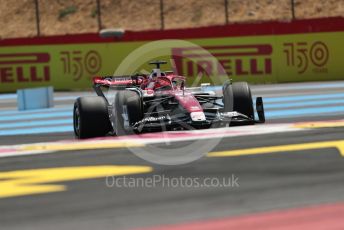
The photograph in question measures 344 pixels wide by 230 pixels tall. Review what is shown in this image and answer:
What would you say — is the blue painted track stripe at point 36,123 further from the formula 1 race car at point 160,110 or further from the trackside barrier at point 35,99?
the formula 1 race car at point 160,110

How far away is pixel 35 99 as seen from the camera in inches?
703

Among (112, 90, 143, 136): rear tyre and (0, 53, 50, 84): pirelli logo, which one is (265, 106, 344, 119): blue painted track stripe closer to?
(112, 90, 143, 136): rear tyre

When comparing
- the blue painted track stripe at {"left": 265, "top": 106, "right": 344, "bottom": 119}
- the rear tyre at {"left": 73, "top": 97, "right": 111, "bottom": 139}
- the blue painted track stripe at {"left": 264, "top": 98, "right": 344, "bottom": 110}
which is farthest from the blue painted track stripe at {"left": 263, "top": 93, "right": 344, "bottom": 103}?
the rear tyre at {"left": 73, "top": 97, "right": 111, "bottom": 139}

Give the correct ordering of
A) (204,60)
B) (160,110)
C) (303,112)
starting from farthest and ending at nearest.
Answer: (204,60)
(303,112)
(160,110)

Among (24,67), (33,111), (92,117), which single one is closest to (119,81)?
(92,117)

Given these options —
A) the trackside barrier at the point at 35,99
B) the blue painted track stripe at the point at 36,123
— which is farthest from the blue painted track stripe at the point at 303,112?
the trackside barrier at the point at 35,99

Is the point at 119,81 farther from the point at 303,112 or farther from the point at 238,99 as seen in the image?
the point at 303,112

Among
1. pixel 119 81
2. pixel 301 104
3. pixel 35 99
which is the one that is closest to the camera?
pixel 119 81

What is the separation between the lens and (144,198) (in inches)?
190

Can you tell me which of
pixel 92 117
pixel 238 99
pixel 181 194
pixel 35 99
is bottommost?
pixel 35 99

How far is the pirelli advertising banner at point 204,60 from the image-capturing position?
22.8 meters

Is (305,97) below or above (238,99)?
below

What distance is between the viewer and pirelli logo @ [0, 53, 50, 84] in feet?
81.0

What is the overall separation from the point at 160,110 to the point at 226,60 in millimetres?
14360
